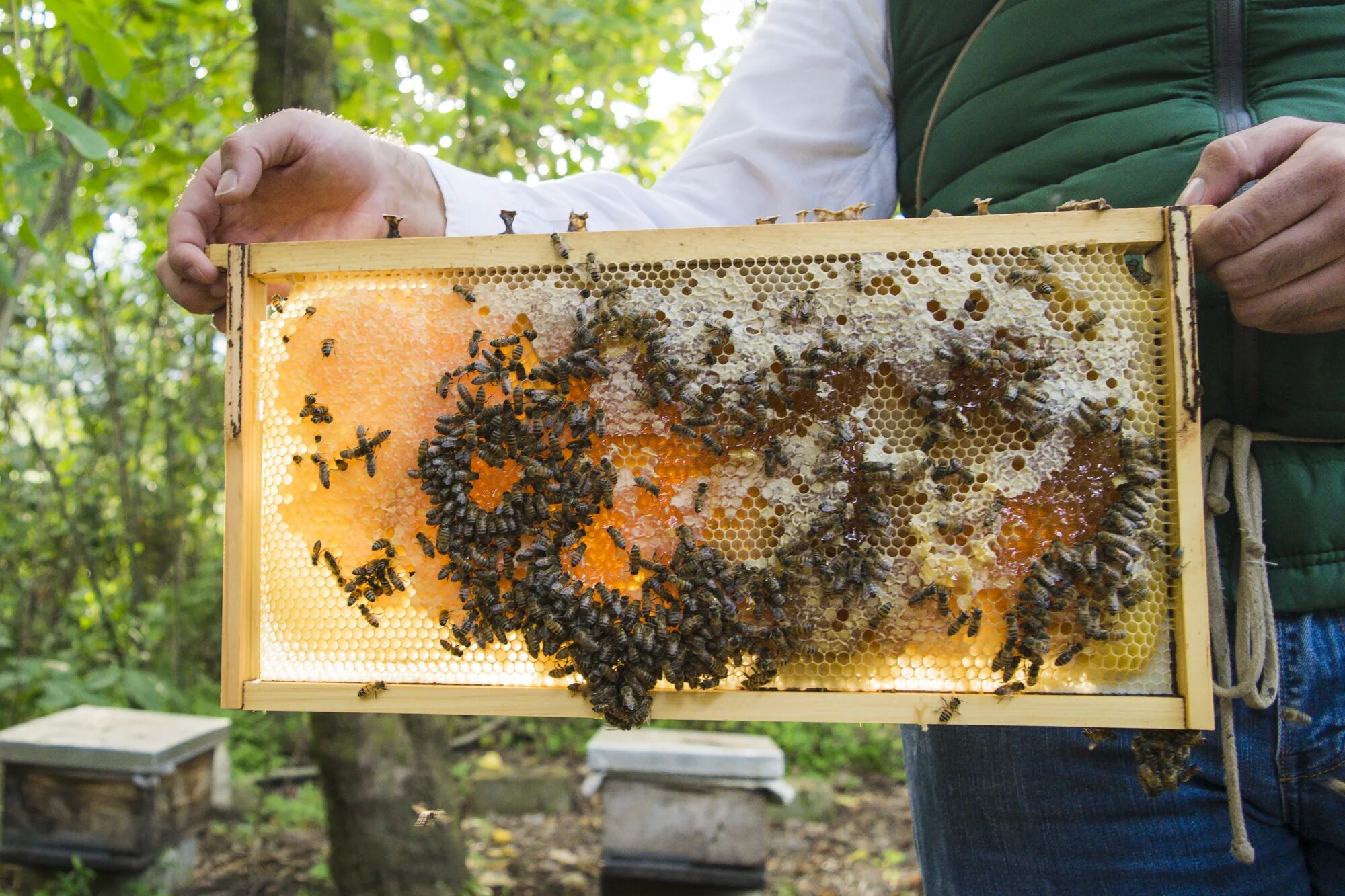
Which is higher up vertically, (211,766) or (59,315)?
(59,315)

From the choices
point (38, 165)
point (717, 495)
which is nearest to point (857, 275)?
point (717, 495)

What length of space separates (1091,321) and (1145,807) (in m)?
1.08

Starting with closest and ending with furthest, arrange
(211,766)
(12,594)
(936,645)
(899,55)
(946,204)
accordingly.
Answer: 1. (936,645)
2. (946,204)
3. (899,55)
4. (211,766)
5. (12,594)

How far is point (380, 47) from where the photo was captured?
4.77 meters

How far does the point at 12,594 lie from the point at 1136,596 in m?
10.5

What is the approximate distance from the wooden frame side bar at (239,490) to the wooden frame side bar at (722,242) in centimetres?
9

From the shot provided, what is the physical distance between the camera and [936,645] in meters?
1.89

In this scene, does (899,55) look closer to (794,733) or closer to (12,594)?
(794,733)

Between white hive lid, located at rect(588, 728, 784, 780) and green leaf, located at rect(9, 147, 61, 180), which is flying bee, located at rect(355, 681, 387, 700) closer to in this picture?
green leaf, located at rect(9, 147, 61, 180)

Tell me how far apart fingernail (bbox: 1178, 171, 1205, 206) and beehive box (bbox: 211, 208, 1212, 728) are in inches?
1.4

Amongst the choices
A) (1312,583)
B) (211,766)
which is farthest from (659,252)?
(211,766)

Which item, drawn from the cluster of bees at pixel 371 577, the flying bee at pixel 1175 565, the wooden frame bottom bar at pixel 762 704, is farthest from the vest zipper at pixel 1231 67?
the cluster of bees at pixel 371 577

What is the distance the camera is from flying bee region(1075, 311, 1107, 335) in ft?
6.03

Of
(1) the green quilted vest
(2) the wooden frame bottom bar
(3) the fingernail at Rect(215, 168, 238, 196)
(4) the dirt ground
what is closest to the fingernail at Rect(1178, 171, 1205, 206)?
(1) the green quilted vest
